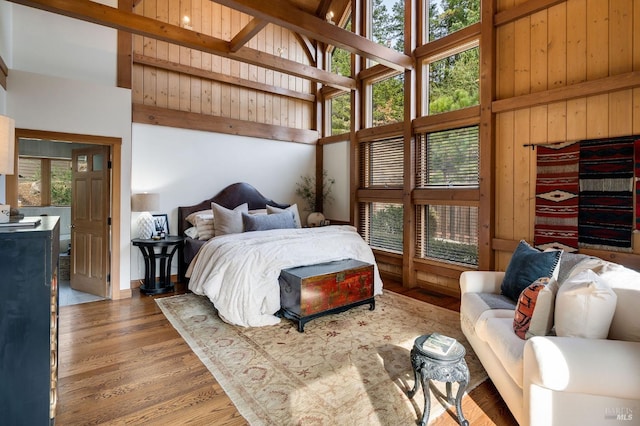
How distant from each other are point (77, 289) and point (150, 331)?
2.10m

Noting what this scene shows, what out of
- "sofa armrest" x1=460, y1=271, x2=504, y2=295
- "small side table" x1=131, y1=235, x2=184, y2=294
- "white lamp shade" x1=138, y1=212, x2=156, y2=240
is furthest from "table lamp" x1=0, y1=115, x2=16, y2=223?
"sofa armrest" x1=460, y1=271, x2=504, y2=295

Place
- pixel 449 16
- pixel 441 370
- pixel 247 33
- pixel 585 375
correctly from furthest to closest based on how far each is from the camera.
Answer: pixel 449 16 → pixel 247 33 → pixel 441 370 → pixel 585 375

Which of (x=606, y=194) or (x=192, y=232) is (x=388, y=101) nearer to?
(x=606, y=194)

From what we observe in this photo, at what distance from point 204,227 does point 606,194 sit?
4.54m

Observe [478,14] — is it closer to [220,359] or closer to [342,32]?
[342,32]

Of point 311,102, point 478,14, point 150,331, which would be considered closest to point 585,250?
point 478,14

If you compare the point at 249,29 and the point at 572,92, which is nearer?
the point at 572,92

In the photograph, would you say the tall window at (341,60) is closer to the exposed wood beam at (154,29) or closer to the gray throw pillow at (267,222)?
the exposed wood beam at (154,29)

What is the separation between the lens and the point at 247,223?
455 centimetres

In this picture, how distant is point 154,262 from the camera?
4.35m

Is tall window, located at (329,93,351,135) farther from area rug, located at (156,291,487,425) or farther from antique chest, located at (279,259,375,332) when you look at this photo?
area rug, located at (156,291,487,425)

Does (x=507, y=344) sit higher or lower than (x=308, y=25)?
lower

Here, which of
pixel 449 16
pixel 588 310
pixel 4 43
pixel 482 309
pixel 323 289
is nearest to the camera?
pixel 588 310

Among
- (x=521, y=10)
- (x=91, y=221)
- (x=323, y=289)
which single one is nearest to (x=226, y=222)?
(x=91, y=221)
